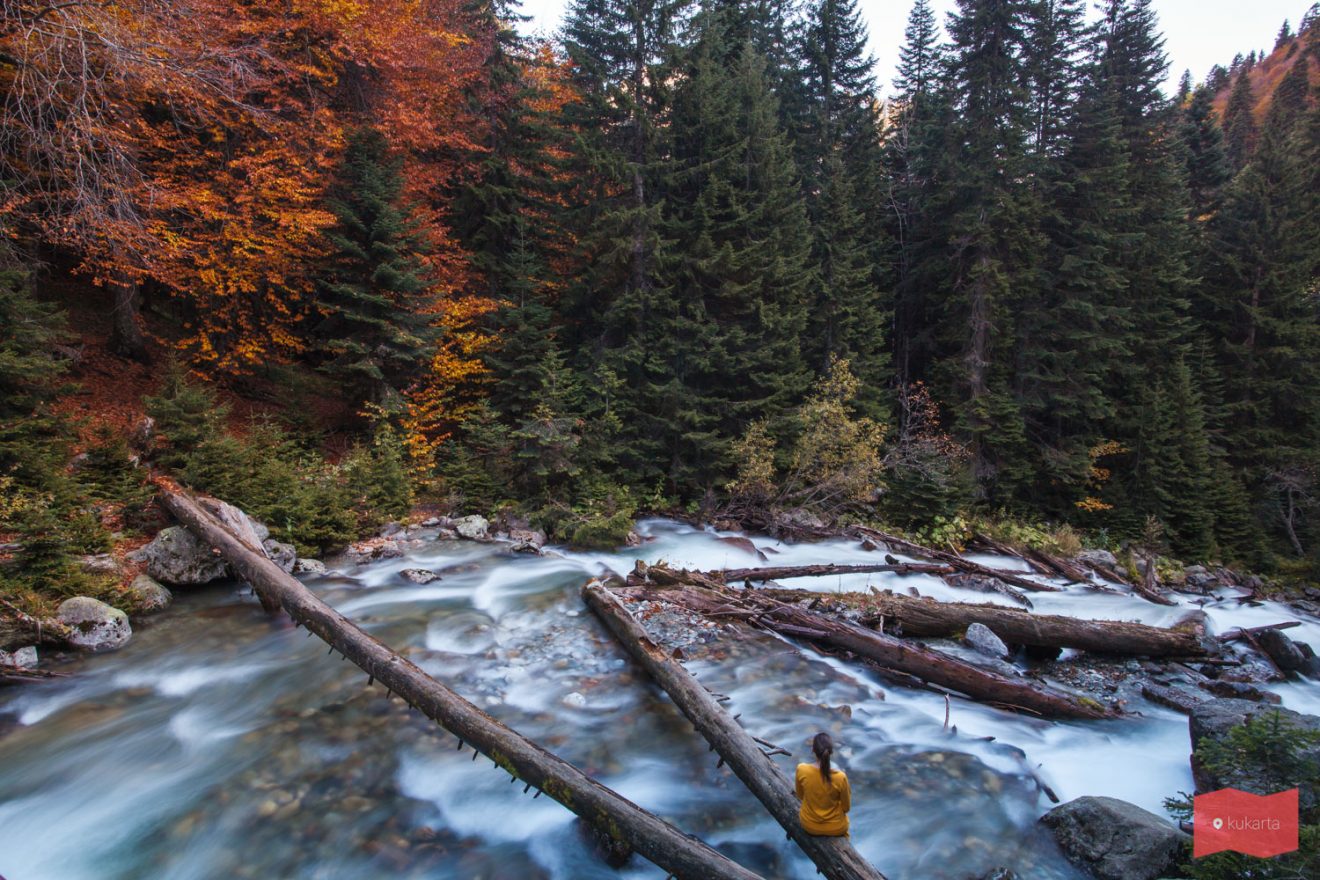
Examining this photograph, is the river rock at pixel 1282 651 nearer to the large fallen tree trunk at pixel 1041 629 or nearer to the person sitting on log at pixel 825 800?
the large fallen tree trunk at pixel 1041 629

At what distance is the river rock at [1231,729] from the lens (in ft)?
12.2

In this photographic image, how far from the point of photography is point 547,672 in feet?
23.1

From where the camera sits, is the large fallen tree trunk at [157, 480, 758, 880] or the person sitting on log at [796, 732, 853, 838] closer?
the person sitting on log at [796, 732, 853, 838]

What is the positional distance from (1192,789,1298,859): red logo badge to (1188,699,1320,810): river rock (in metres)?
0.10

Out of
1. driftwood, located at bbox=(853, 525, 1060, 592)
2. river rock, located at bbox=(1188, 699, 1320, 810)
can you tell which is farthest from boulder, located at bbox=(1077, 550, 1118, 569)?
river rock, located at bbox=(1188, 699, 1320, 810)

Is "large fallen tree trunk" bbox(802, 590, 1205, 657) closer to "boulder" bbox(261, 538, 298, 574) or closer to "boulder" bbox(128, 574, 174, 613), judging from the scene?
"boulder" bbox(261, 538, 298, 574)

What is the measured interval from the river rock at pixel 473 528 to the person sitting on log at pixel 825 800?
961 cm

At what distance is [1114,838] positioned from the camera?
4223 millimetres

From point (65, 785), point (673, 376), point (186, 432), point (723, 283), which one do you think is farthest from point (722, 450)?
point (65, 785)

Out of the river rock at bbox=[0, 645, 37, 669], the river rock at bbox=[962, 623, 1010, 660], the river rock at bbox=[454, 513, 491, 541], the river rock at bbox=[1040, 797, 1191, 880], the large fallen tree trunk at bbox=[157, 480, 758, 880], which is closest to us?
the large fallen tree trunk at bbox=[157, 480, 758, 880]

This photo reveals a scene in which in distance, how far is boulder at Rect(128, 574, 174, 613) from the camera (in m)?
7.79

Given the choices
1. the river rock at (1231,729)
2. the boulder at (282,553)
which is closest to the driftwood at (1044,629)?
the river rock at (1231,729)

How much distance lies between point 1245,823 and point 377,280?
15585mm

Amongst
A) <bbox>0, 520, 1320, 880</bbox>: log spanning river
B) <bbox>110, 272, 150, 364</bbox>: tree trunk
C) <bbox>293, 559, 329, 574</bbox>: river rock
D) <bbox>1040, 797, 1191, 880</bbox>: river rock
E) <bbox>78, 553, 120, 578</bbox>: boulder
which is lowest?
<bbox>0, 520, 1320, 880</bbox>: log spanning river
